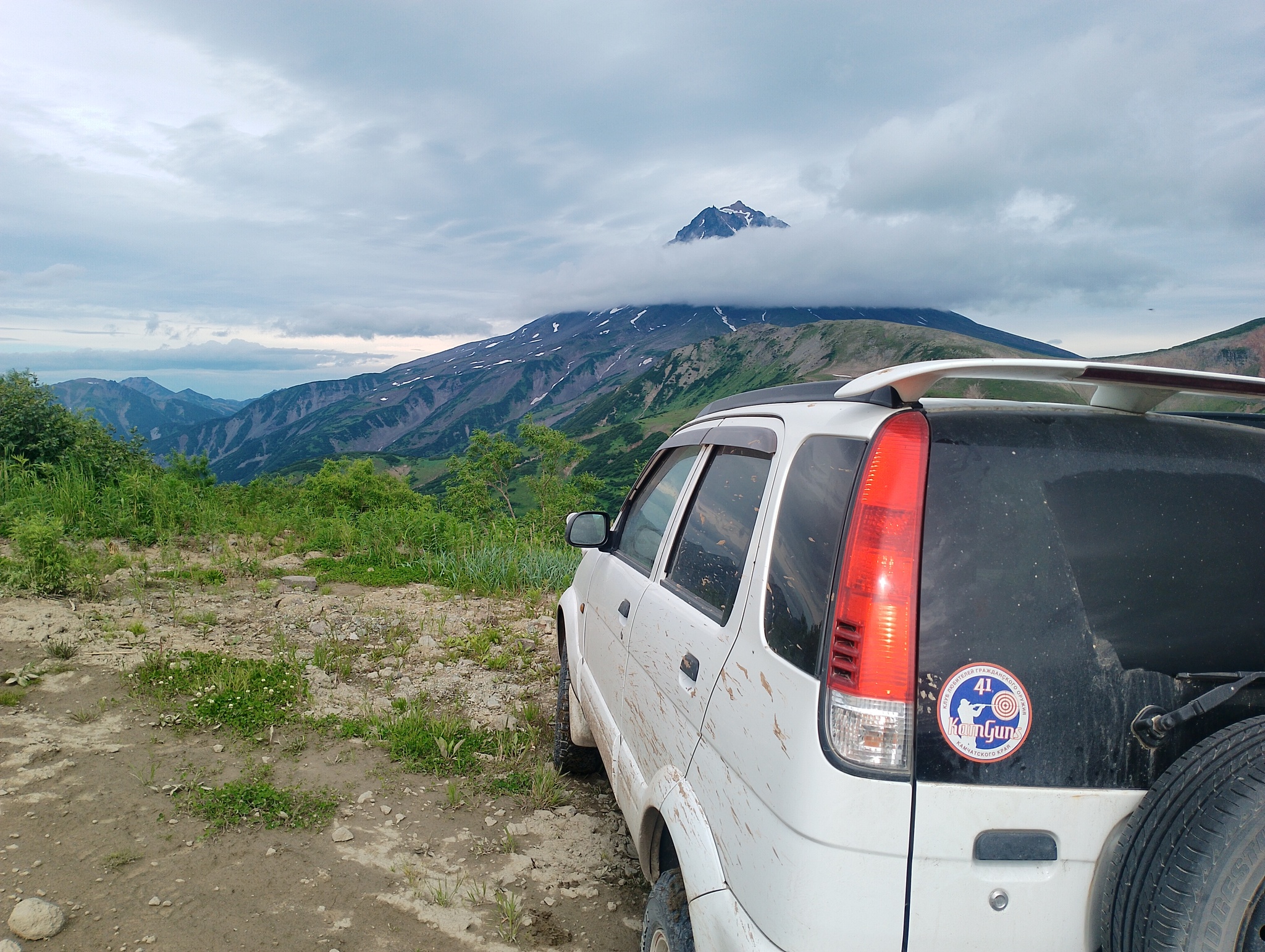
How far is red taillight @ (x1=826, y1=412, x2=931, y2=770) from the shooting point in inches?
55.6

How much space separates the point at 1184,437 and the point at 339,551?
382 inches

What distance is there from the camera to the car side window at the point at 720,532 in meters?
2.06

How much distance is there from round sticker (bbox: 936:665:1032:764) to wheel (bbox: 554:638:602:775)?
285cm

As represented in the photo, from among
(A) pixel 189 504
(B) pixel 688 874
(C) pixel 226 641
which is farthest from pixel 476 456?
(B) pixel 688 874

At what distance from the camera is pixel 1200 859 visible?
1.30 meters

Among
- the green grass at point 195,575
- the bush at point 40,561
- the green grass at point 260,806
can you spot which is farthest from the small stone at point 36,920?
the green grass at point 195,575

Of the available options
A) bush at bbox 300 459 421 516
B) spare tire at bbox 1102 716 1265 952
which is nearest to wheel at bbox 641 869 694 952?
spare tire at bbox 1102 716 1265 952

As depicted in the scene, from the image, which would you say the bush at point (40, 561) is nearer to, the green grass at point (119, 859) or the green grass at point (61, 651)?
the green grass at point (61, 651)

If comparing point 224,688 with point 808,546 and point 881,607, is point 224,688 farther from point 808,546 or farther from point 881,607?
point 881,607

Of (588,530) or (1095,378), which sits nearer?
(1095,378)

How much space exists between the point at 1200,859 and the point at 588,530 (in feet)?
8.44

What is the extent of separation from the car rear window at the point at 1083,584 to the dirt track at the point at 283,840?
216 cm

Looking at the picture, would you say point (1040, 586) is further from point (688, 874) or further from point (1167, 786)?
point (688, 874)

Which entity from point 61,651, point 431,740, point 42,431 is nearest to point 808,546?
point 431,740
